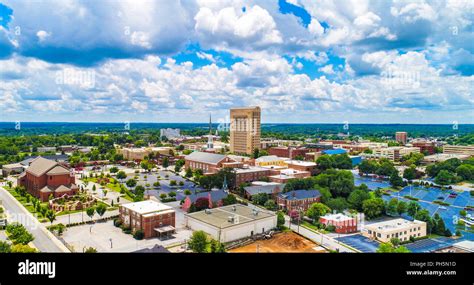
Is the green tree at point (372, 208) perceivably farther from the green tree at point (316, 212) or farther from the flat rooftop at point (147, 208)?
the flat rooftop at point (147, 208)

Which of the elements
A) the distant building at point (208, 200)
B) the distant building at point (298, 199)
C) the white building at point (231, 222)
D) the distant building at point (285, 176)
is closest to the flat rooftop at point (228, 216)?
the white building at point (231, 222)

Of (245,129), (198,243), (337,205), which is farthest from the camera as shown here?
(245,129)

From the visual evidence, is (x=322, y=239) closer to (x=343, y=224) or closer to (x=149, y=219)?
(x=343, y=224)

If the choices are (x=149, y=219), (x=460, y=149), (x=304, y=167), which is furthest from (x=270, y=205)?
(x=460, y=149)

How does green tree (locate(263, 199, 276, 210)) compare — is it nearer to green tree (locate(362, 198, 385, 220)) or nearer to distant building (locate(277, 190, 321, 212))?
distant building (locate(277, 190, 321, 212))
